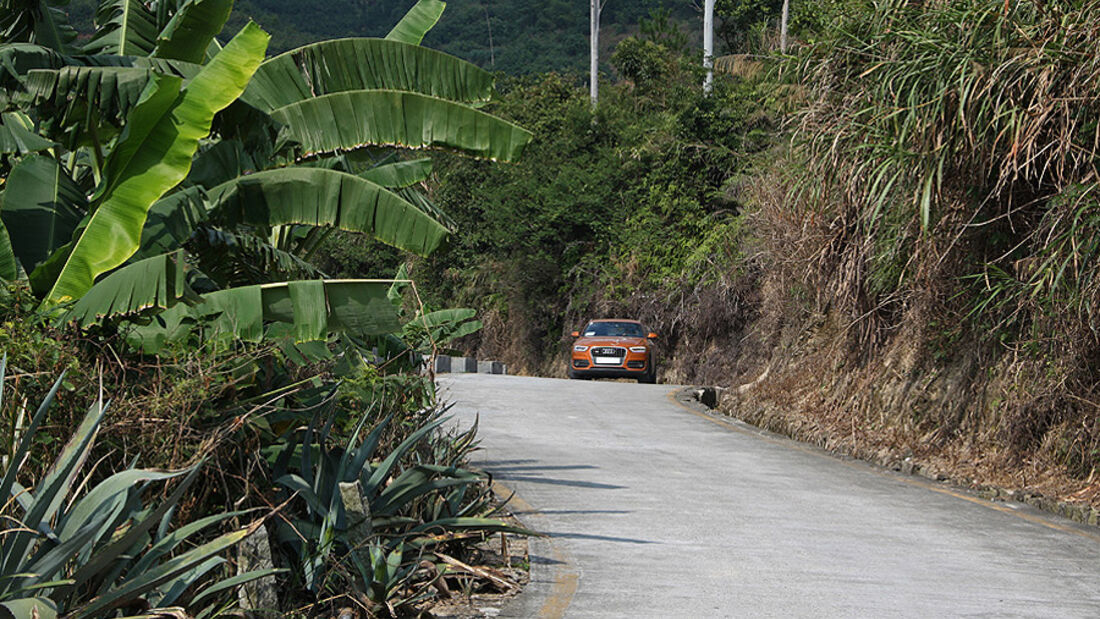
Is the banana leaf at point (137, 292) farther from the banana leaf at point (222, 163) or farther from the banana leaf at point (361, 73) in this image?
the banana leaf at point (361, 73)

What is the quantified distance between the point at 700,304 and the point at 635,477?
23.2m

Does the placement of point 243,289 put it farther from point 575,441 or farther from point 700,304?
point 700,304

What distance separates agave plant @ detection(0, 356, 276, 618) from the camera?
219 inches

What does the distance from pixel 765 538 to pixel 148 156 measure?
5.69m

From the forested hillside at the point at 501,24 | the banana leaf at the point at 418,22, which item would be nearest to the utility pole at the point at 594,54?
the forested hillside at the point at 501,24

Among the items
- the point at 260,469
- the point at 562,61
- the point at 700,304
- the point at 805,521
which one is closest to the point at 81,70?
the point at 260,469

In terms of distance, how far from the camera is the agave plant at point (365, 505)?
7488 millimetres

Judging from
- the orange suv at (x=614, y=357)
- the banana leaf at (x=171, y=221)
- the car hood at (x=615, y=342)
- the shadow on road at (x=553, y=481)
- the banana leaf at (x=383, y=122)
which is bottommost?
the shadow on road at (x=553, y=481)

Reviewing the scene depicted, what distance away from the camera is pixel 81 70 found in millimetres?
8492

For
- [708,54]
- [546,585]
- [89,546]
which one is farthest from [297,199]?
[708,54]

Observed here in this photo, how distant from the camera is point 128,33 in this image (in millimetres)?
10930

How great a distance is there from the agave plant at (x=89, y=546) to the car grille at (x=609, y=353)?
26.2 meters

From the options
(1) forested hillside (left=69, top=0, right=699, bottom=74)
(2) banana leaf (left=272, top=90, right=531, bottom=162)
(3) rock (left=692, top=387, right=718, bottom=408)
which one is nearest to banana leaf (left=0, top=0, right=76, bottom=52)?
(2) banana leaf (left=272, top=90, right=531, bottom=162)

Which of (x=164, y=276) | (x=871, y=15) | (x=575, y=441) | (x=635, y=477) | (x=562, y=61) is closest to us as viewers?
(x=164, y=276)
